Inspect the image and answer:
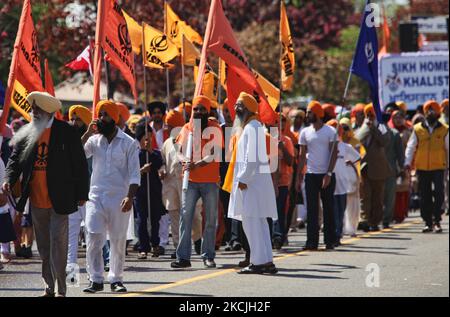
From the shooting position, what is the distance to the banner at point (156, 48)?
1997 centimetres

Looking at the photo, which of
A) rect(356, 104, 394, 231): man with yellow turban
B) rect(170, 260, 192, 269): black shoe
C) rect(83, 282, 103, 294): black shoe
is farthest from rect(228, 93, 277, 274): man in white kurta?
rect(356, 104, 394, 231): man with yellow turban

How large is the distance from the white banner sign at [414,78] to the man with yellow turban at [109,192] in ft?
69.2

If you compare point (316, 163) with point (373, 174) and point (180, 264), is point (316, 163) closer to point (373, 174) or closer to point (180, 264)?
point (180, 264)

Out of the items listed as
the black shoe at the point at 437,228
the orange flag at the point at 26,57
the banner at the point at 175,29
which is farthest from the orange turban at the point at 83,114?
the black shoe at the point at 437,228

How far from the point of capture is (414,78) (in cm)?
3406

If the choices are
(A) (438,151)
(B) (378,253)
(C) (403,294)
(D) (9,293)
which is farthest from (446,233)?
(D) (9,293)

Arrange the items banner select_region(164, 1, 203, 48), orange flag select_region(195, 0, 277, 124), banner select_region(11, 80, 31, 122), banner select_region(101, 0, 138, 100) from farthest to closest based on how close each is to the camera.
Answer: banner select_region(164, 1, 203, 48) < orange flag select_region(195, 0, 277, 124) < banner select_region(101, 0, 138, 100) < banner select_region(11, 80, 31, 122)

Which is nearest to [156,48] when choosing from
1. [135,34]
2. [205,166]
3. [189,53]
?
[189,53]

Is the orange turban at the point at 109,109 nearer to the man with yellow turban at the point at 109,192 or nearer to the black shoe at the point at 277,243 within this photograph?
the man with yellow turban at the point at 109,192

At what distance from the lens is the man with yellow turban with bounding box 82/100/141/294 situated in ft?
43.5

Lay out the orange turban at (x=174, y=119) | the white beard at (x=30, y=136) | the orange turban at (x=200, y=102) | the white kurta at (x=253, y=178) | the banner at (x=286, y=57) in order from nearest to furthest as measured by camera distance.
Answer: the white beard at (x=30, y=136) < the white kurta at (x=253, y=178) < the orange turban at (x=200, y=102) < the orange turban at (x=174, y=119) < the banner at (x=286, y=57)

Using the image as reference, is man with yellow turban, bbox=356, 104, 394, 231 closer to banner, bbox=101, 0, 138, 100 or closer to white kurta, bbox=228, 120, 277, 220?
banner, bbox=101, 0, 138, 100

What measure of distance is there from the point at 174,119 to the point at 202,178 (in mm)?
2355

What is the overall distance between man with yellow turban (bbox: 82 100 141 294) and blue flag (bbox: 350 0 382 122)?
275 inches
